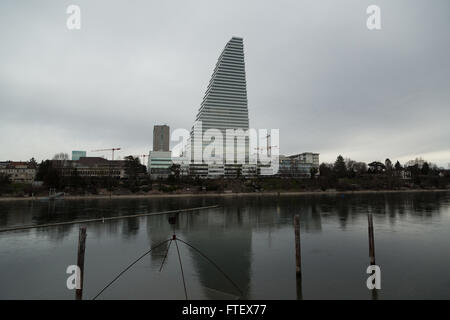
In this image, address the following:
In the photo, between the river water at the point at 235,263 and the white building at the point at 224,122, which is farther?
the white building at the point at 224,122

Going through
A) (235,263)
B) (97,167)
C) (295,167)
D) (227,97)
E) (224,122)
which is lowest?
(235,263)

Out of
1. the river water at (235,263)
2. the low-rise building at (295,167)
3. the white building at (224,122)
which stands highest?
the white building at (224,122)

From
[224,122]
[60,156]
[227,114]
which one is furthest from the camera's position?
[227,114]

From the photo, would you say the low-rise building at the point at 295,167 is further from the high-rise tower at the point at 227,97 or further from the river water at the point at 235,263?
the river water at the point at 235,263

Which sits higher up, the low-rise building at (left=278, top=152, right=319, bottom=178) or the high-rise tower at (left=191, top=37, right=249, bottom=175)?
the high-rise tower at (left=191, top=37, right=249, bottom=175)

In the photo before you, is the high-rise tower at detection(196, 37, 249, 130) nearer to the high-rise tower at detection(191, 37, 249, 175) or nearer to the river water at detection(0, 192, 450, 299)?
the high-rise tower at detection(191, 37, 249, 175)

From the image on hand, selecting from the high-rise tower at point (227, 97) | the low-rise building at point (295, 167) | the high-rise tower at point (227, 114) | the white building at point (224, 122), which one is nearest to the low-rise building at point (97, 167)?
the white building at point (224, 122)

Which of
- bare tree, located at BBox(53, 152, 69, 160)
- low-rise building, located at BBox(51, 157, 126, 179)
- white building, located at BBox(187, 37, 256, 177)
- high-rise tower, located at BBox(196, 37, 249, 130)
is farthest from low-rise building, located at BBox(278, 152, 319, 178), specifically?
bare tree, located at BBox(53, 152, 69, 160)

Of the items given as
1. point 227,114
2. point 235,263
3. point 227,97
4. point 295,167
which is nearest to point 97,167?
point 227,114

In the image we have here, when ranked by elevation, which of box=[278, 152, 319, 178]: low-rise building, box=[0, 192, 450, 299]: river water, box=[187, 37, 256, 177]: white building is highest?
box=[187, 37, 256, 177]: white building

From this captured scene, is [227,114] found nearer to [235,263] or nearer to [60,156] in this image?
[60,156]
